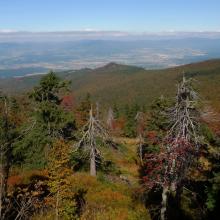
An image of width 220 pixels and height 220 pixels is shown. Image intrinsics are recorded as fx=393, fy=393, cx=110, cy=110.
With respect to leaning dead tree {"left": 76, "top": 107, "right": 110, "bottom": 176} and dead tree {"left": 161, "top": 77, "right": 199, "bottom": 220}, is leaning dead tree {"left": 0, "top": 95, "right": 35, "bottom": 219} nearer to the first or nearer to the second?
leaning dead tree {"left": 76, "top": 107, "right": 110, "bottom": 176}

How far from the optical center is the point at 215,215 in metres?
20.6

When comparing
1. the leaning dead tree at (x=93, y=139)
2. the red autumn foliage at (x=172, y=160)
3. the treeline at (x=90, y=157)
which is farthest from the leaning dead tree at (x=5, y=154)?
the red autumn foliage at (x=172, y=160)

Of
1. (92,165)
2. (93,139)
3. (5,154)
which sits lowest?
(92,165)

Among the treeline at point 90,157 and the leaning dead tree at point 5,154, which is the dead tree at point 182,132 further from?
the leaning dead tree at point 5,154

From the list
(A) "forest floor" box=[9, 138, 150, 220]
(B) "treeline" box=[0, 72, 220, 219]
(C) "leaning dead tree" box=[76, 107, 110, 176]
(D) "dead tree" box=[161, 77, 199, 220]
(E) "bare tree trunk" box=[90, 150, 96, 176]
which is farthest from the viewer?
(E) "bare tree trunk" box=[90, 150, 96, 176]

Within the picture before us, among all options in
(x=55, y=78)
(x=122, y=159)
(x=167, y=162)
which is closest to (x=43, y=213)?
(x=167, y=162)

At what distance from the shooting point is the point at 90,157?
33062mm

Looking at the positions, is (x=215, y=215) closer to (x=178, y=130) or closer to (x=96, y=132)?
(x=178, y=130)

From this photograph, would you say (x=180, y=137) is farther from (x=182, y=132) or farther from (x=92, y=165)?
(x=92, y=165)

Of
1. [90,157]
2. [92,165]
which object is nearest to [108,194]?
[92,165]

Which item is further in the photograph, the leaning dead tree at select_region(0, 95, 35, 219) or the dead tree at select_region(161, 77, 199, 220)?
the dead tree at select_region(161, 77, 199, 220)

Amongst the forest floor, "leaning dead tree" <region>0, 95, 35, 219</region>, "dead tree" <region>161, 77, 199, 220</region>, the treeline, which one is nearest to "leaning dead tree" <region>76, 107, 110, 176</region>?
the treeline

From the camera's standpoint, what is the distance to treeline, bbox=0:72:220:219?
19016mm

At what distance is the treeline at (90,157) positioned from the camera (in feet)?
62.4
